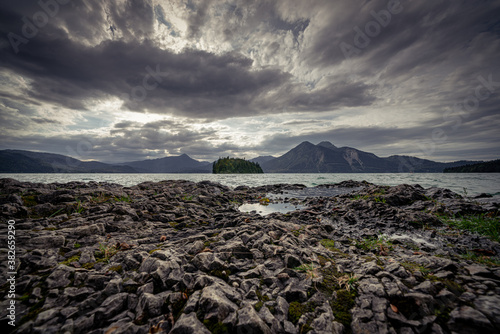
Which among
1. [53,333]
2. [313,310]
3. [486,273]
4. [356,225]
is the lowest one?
[356,225]

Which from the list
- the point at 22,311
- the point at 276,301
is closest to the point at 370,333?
the point at 276,301

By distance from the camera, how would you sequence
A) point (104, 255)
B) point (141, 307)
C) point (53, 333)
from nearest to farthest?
point (53, 333), point (141, 307), point (104, 255)

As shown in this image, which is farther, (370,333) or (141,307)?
(141,307)

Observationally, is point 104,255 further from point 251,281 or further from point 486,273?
point 486,273

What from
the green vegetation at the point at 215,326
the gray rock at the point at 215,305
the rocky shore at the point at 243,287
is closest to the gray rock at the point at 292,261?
the rocky shore at the point at 243,287

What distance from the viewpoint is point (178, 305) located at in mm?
3859

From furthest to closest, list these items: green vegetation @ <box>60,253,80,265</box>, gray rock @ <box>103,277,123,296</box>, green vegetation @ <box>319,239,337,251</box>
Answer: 1. green vegetation @ <box>319,239,337,251</box>
2. green vegetation @ <box>60,253,80,265</box>
3. gray rock @ <box>103,277,123,296</box>

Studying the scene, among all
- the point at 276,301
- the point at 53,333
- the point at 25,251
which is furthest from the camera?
the point at 25,251

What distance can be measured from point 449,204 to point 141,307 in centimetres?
1812

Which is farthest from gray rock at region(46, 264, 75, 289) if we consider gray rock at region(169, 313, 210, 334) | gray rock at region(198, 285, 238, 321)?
gray rock at region(198, 285, 238, 321)

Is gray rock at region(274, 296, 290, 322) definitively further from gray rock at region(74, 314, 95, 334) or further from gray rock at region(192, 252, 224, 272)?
gray rock at region(74, 314, 95, 334)

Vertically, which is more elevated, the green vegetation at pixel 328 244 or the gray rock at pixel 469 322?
the gray rock at pixel 469 322

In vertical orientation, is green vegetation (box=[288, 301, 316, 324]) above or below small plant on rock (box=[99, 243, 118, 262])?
below

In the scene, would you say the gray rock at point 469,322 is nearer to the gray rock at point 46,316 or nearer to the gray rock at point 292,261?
the gray rock at point 292,261
